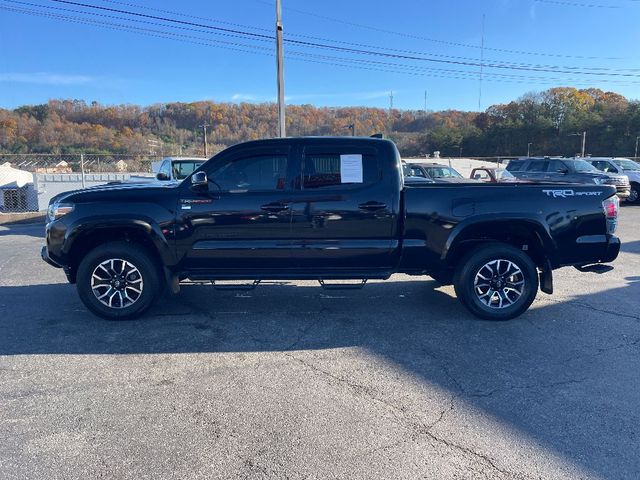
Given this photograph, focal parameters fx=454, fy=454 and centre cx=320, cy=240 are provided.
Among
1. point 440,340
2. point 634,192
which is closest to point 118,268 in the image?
point 440,340

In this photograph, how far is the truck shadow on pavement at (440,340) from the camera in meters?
3.16

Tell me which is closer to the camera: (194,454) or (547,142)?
(194,454)

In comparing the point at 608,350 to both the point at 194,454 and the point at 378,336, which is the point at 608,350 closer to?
the point at 378,336

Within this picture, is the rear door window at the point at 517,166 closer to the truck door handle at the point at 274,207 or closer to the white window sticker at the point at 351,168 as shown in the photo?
the white window sticker at the point at 351,168

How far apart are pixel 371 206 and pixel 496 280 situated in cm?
165

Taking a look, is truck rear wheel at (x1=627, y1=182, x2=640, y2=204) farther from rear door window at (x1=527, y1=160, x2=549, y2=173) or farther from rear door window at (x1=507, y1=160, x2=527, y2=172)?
rear door window at (x1=507, y1=160, x2=527, y2=172)

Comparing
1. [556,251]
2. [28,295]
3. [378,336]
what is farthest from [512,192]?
[28,295]

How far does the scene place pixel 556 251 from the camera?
5.06m

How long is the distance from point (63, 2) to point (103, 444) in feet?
53.3

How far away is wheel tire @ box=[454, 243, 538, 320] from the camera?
5.04m

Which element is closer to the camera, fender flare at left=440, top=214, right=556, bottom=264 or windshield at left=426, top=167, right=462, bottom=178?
fender flare at left=440, top=214, right=556, bottom=264

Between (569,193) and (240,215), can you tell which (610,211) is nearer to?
(569,193)

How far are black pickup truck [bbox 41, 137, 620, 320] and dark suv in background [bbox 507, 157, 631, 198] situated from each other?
13081 mm

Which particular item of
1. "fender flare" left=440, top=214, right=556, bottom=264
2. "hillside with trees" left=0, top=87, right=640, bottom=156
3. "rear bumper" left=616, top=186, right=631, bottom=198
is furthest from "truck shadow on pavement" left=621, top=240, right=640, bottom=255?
"hillside with trees" left=0, top=87, right=640, bottom=156
